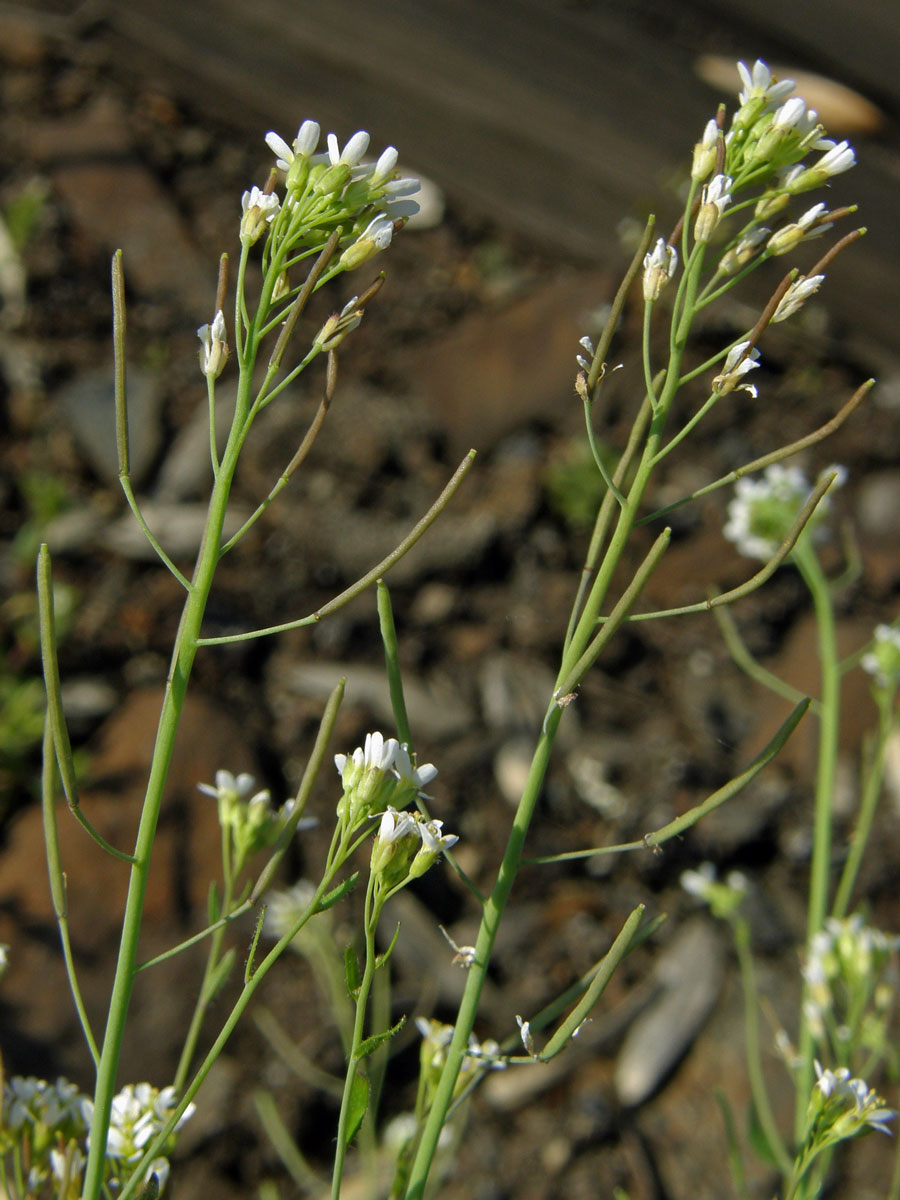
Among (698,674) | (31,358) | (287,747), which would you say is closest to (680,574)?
(698,674)

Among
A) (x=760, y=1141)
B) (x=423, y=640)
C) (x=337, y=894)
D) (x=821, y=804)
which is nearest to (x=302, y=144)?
(x=337, y=894)

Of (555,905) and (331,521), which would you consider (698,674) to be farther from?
(331,521)

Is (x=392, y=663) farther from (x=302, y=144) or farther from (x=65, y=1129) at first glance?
(x=65, y=1129)

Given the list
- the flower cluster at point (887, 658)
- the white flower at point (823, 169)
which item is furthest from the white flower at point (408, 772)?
the flower cluster at point (887, 658)

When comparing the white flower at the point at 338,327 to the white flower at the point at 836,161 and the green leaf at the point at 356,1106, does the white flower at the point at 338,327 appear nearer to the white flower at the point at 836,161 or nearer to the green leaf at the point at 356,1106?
the white flower at the point at 836,161

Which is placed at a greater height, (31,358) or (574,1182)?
(31,358)

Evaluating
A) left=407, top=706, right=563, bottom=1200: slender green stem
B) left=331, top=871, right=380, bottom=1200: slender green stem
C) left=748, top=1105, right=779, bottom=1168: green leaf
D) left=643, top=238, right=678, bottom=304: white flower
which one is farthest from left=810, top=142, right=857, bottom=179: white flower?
left=748, top=1105, right=779, bottom=1168: green leaf
